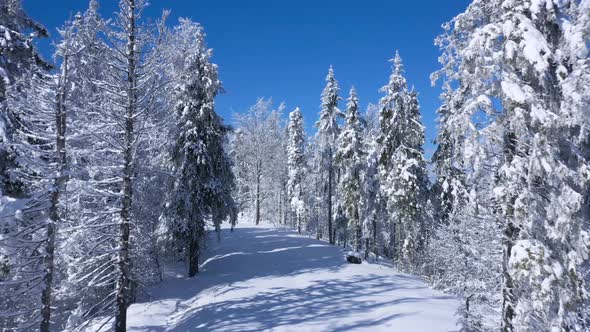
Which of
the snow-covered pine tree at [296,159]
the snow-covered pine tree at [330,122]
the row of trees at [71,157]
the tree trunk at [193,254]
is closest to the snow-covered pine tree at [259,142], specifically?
the snow-covered pine tree at [296,159]

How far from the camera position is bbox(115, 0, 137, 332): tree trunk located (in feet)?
39.7

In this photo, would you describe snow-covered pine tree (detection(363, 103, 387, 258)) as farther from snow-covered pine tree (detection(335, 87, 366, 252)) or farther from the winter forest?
the winter forest

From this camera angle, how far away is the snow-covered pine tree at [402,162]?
25.6 meters

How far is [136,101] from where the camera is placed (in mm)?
12805

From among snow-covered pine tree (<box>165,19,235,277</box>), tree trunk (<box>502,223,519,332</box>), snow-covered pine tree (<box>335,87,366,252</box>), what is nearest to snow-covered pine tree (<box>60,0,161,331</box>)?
snow-covered pine tree (<box>165,19,235,277</box>)

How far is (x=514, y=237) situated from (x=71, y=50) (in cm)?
1356

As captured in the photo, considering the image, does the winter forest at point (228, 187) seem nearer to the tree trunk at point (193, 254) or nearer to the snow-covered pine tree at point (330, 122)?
the tree trunk at point (193, 254)

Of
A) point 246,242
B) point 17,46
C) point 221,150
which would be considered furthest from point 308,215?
point 17,46

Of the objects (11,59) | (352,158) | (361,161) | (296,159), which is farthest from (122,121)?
(296,159)

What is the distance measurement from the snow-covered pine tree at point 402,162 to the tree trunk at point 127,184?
712 inches

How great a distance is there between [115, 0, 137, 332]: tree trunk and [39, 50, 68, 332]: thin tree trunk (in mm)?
1845

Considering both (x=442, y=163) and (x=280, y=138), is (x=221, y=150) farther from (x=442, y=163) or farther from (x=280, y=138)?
(x=280, y=138)

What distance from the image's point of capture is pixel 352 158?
31219mm

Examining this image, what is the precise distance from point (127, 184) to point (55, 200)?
2.14 meters
